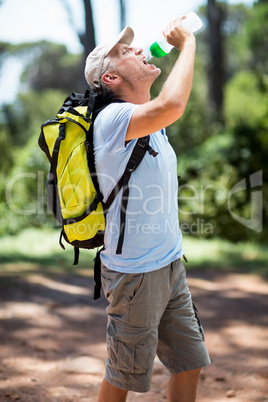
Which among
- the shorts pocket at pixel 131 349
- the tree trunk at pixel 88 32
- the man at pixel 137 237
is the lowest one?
the shorts pocket at pixel 131 349

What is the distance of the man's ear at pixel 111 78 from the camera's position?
A: 2.06 m

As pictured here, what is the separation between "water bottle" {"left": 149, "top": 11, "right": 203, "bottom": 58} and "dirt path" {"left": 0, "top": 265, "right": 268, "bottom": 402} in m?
1.87

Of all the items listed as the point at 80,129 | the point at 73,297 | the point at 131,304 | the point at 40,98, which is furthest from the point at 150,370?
the point at 40,98

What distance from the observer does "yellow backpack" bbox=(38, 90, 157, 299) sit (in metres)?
1.93

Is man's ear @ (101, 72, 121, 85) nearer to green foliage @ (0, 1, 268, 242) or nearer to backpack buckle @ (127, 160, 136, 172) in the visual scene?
backpack buckle @ (127, 160, 136, 172)

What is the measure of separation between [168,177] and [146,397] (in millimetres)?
1435

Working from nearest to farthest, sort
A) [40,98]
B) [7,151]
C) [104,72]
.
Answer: [104,72] < [7,151] < [40,98]

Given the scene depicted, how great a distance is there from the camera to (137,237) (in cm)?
199

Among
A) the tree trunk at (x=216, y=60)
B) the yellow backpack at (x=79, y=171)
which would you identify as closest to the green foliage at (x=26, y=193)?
the tree trunk at (x=216, y=60)

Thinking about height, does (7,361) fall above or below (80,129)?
below

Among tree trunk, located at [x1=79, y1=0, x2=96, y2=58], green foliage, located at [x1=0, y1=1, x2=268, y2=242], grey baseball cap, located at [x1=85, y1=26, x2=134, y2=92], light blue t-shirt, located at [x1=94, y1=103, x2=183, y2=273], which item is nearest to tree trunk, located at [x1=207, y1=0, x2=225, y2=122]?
green foliage, located at [x1=0, y1=1, x2=268, y2=242]

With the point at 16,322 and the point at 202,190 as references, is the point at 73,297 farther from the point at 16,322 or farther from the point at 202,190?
the point at 202,190

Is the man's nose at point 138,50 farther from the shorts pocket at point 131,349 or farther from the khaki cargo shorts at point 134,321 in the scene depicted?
the shorts pocket at point 131,349

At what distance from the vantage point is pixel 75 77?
116 feet
